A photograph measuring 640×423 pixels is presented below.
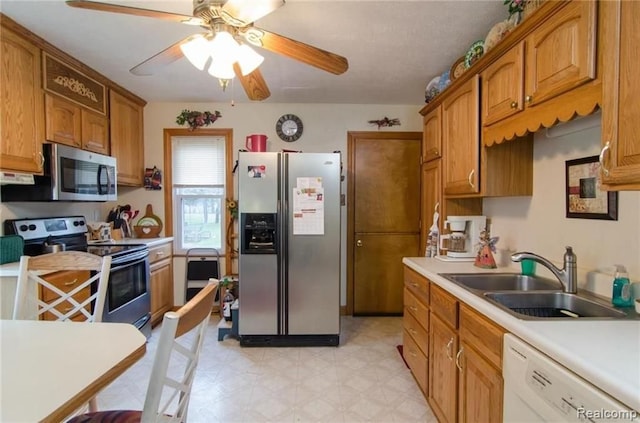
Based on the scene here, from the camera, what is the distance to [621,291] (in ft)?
4.10

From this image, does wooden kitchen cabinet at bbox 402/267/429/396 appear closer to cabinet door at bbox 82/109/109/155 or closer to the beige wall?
the beige wall

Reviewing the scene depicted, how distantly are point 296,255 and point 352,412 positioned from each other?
1263mm

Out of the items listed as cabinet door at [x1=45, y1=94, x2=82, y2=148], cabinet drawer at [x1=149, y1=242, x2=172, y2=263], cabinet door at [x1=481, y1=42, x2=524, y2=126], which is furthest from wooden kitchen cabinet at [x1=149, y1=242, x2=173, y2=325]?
cabinet door at [x1=481, y1=42, x2=524, y2=126]

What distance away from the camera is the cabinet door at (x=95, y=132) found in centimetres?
260

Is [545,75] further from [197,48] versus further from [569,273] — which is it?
[197,48]

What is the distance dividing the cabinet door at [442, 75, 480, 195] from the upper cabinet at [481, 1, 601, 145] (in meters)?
0.11

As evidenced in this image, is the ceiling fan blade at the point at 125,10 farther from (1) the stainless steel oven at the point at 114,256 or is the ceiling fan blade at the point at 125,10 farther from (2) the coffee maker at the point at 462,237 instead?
(2) the coffee maker at the point at 462,237

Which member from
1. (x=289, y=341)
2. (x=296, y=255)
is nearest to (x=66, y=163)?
(x=296, y=255)

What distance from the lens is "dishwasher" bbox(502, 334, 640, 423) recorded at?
0.76 metres

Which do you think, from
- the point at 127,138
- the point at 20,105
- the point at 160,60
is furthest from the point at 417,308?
the point at 127,138

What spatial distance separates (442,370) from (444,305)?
0.37 m

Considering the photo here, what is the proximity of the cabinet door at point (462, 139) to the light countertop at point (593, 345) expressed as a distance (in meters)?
0.98

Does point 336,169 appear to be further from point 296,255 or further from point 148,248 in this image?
point 148,248

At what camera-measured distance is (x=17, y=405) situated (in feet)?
2.33
